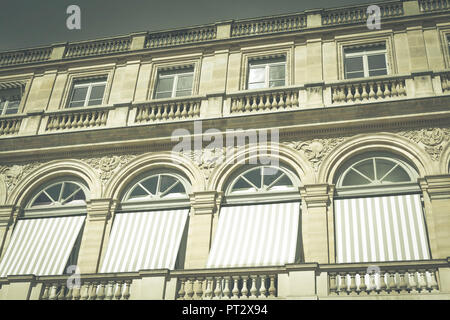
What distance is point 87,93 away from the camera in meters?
17.9

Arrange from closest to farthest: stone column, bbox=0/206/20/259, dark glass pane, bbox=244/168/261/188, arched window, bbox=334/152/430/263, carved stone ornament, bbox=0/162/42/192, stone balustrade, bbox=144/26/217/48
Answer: arched window, bbox=334/152/430/263 < dark glass pane, bbox=244/168/261/188 < stone column, bbox=0/206/20/259 < carved stone ornament, bbox=0/162/42/192 < stone balustrade, bbox=144/26/217/48

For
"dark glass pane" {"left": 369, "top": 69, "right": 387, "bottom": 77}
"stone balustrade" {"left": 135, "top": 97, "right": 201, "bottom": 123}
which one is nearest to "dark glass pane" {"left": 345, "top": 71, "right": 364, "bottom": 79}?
"dark glass pane" {"left": 369, "top": 69, "right": 387, "bottom": 77}

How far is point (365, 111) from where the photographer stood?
14.2 meters

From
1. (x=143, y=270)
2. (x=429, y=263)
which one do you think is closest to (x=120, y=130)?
(x=143, y=270)

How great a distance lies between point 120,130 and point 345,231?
674cm

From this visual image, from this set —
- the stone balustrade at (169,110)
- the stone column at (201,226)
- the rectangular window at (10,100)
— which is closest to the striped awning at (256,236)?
the stone column at (201,226)

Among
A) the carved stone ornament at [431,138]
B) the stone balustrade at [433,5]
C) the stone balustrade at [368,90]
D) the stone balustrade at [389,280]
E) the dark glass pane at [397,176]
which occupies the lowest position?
the stone balustrade at [389,280]

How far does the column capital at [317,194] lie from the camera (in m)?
13.4

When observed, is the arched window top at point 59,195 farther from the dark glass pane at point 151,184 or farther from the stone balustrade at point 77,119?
the stone balustrade at point 77,119

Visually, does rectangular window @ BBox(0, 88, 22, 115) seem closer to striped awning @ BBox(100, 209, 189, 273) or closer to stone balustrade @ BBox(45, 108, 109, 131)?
stone balustrade @ BBox(45, 108, 109, 131)

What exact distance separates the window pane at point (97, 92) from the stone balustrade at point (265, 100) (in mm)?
4534

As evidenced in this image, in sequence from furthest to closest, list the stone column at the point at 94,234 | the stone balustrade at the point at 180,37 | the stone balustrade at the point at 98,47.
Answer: the stone balustrade at the point at 98,47
the stone balustrade at the point at 180,37
the stone column at the point at 94,234

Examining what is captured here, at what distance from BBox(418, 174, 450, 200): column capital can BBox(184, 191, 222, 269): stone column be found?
4917 millimetres

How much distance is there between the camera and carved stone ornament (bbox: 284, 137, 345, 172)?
14055 millimetres
